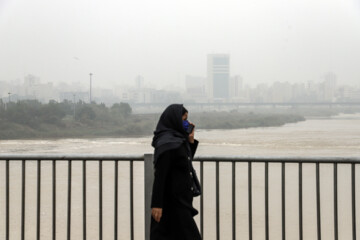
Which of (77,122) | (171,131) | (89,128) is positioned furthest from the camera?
(77,122)

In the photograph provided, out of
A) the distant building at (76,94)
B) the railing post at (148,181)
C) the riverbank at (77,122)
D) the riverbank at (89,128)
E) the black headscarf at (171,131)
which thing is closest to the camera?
the black headscarf at (171,131)

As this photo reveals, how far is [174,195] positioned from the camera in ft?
11.5

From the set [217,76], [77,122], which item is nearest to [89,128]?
[77,122]

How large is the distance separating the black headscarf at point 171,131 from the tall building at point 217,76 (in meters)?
138

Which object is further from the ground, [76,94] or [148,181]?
[76,94]

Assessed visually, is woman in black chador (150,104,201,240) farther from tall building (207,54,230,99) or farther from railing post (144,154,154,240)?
tall building (207,54,230,99)

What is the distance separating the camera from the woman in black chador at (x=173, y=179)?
3.44 metres

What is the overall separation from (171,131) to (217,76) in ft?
468

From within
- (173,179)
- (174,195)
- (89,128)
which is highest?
(173,179)

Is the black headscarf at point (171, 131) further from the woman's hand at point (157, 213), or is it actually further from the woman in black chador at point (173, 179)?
the woman's hand at point (157, 213)

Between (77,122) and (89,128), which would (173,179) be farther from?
(77,122)

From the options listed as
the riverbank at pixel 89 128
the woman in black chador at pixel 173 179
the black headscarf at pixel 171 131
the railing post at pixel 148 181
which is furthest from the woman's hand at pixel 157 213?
the riverbank at pixel 89 128

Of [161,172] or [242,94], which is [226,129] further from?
[161,172]

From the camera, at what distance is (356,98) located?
15038 centimetres
